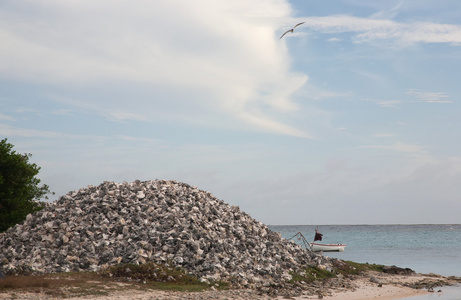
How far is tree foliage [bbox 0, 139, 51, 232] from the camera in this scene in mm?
26703

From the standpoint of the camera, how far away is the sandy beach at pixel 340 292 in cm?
1695

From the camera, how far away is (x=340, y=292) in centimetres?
2266

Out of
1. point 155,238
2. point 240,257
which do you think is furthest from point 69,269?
point 240,257

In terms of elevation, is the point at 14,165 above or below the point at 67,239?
above

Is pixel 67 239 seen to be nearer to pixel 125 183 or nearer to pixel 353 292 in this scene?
pixel 125 183

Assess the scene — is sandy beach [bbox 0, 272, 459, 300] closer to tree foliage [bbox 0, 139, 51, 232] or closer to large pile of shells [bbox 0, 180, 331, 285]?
large pile of shells [bbox 0, 180, 331, 285]

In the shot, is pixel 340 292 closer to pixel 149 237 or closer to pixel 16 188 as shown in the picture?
pixel 149 237

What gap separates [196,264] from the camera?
69.6 feet

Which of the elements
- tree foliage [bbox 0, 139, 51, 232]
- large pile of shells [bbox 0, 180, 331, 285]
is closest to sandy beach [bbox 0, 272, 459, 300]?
large pile of shells [bbox 0, 180, 331, 285]

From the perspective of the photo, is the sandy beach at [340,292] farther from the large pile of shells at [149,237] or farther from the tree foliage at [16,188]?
the tree foliage at [16,188]

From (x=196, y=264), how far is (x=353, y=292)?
7695 mm

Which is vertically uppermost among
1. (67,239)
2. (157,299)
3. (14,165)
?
(14,165)

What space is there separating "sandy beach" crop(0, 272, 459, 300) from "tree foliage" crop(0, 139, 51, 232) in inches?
420

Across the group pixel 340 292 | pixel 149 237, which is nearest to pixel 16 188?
pixel 149 237
